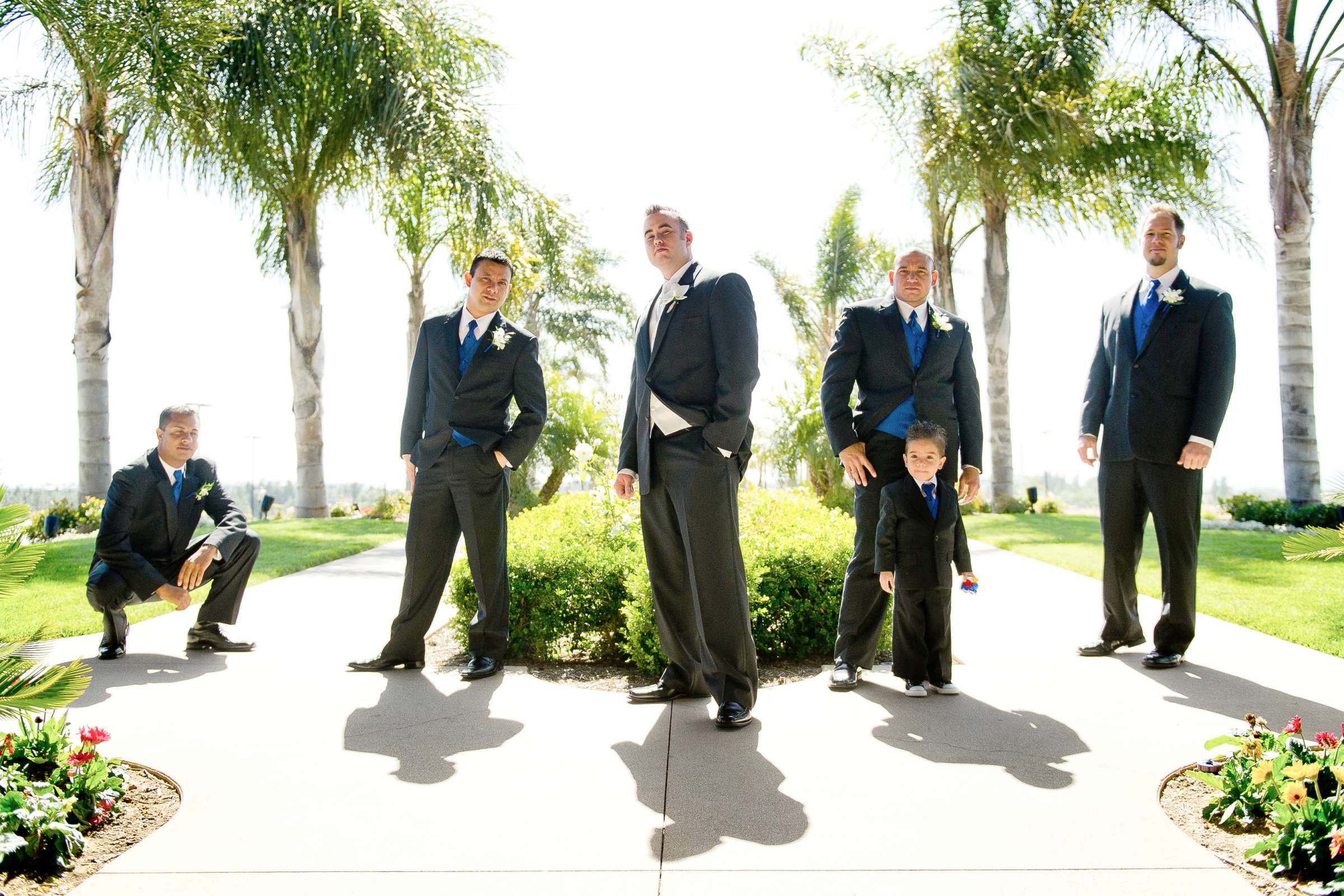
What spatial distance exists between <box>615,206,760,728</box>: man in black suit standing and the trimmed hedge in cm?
63

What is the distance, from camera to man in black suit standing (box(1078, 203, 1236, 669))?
16.3 ft

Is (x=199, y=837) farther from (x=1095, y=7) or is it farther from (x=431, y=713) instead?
(x=1095, y=7)

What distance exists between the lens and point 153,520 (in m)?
5.42

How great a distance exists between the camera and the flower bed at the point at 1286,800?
2.43m

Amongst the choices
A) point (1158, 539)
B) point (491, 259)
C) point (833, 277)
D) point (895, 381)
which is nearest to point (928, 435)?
point (895, 381)

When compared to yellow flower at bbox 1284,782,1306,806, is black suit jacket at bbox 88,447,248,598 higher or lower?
higher

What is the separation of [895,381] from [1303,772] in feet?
8.12

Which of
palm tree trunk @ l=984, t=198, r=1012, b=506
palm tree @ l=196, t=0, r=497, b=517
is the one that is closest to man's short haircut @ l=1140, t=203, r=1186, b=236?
palm tree @ l=196, t=0, r=497, b=517

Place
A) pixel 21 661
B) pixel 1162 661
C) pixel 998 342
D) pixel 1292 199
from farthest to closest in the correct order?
1. pixel 998 342
2. pixel 1292 199
3. pixel 1162 661
4. pixel 21 661

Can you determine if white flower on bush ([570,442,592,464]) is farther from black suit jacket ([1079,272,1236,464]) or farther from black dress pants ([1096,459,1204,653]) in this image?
black suit jacket ([1079,272,1236,464])

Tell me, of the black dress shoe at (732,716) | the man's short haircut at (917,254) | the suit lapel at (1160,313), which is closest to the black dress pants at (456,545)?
the black dress shoe at (732,716)

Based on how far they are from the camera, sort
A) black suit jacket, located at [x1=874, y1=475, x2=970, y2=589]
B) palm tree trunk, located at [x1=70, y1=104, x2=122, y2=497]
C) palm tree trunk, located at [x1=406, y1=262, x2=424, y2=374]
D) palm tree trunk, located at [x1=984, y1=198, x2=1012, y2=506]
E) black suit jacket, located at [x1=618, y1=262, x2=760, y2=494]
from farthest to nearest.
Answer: palm tree trunk, located at [x1=406, y1=262, x2=424, y2=374], palm tree trunk, located at [x1=984, y1=198, x2=1012, y2=506], palm tree trunk, located at [x1=70, y1=104, x2=122, y2=497], black suit jacket, located at [x1=874, y1=475, x2=970, y2=589], black suit jacket, located at [x1=618, y1=262, x2=760, y2=494]

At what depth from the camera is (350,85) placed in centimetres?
1534

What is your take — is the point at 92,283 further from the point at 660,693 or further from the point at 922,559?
the point at 922,559
